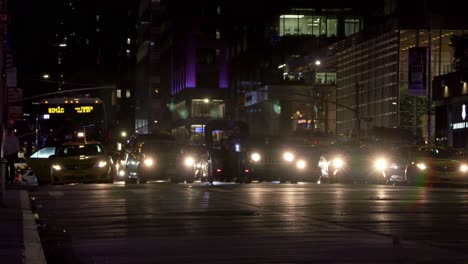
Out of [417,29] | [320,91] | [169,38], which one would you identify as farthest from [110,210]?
[169,38]

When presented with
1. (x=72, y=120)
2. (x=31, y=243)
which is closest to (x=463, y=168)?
(x=72, y=120)

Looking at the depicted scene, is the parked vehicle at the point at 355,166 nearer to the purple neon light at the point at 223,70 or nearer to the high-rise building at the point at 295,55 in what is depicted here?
the high-rise building at the point at 295,55

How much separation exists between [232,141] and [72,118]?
1701cm

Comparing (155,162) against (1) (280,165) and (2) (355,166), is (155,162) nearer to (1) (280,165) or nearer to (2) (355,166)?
(1) (280,165)

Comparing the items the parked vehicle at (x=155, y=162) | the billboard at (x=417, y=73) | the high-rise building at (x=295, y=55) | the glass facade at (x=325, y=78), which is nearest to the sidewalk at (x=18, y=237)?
the parked vehicle at (x=155, y=162)

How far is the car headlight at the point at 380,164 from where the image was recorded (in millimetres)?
40478

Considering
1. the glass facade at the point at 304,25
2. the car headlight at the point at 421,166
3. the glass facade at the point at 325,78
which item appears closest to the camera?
the car headlight at the point at 421,166

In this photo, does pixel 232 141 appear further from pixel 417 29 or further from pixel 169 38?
pixel 169 38

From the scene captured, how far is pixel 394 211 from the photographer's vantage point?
19.3 meters

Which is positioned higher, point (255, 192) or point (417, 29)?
point (417, 29)

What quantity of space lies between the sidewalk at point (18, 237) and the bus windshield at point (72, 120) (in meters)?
33.7

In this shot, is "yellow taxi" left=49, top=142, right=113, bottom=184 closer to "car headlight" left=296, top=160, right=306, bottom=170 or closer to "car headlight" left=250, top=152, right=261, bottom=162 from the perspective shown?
"car headlight" left=250, top=152, right=261, bottom=162

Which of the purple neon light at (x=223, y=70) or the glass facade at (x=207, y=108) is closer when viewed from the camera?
the glass facade at (x=207, y=108)

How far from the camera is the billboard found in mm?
65500
